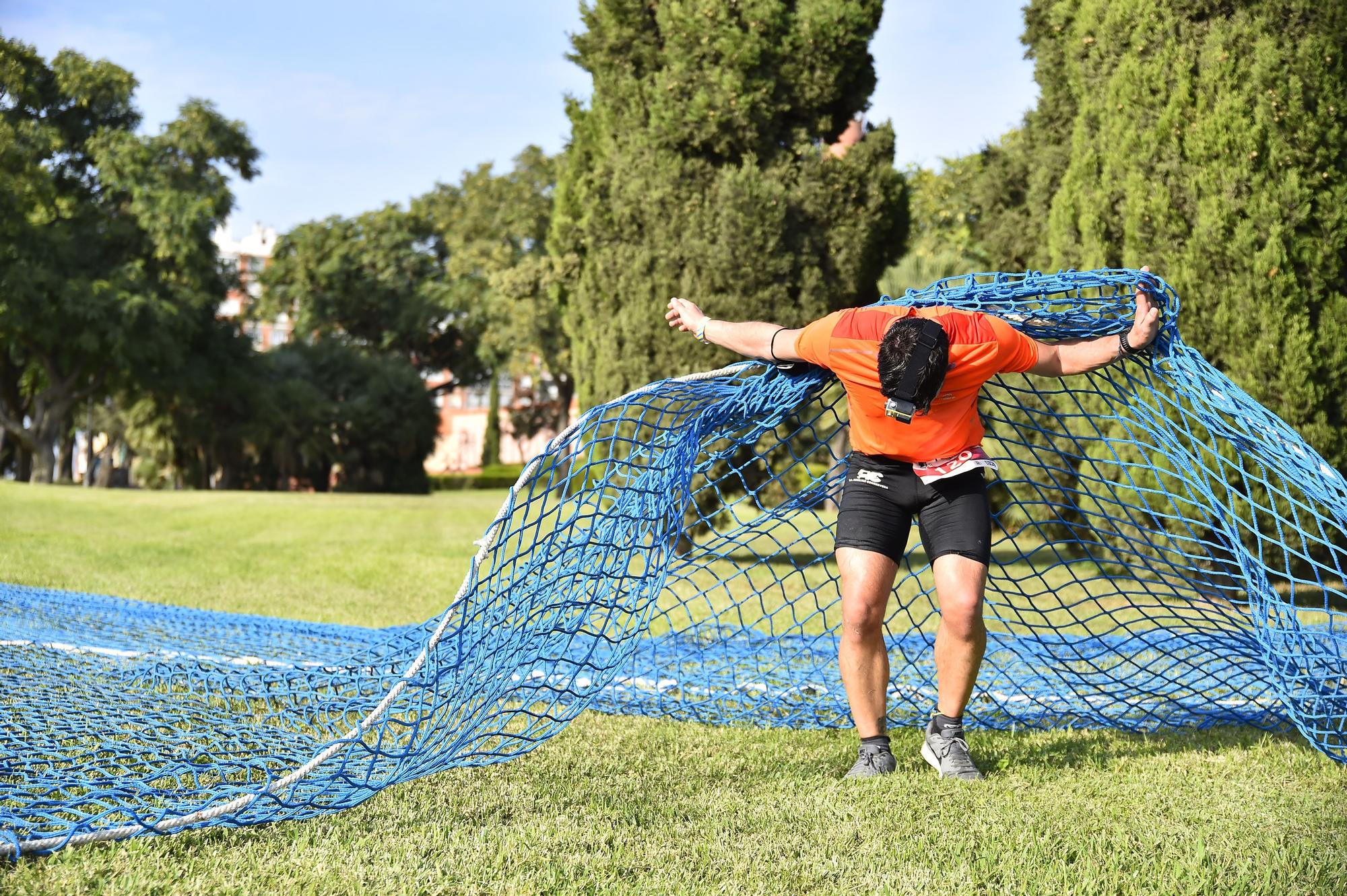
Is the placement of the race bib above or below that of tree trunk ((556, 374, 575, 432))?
below

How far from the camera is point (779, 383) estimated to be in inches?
152

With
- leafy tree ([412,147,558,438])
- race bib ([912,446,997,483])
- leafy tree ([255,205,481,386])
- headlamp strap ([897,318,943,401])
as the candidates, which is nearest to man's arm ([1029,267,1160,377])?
race bib ([912,446,997,483])

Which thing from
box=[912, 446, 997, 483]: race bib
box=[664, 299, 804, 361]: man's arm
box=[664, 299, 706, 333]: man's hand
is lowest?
box=[912, 446, 997, 483]: race bib

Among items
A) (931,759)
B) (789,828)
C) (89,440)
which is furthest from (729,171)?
(89,440)

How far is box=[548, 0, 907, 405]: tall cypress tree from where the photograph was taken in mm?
9328

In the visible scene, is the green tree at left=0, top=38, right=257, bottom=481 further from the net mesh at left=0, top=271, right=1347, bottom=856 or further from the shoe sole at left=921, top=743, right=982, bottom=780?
the shoe sole at left=921, top=743, right=982, bottom=780

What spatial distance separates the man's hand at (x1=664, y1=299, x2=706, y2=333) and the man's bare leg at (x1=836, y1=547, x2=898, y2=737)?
94 centimetres

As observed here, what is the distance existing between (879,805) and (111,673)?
3.16m

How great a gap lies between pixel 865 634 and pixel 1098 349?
118 cm

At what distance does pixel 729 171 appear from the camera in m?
9.41

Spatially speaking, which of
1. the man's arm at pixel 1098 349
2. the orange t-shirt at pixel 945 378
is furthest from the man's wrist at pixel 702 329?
the man's arm at pixel 1098 349

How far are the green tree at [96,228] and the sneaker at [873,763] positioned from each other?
2316 centimetres

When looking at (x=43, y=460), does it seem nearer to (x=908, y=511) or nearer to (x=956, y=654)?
(x=908, y=511)

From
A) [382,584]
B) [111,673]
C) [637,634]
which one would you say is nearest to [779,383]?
[637,634]
